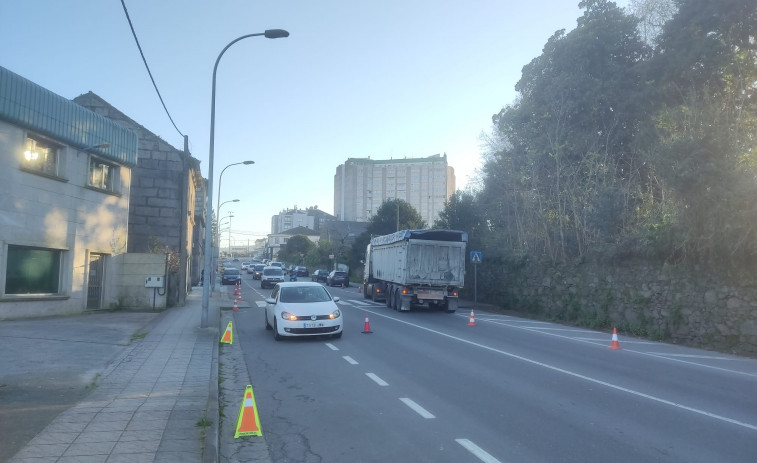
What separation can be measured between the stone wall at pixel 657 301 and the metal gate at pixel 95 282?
18.2 meters

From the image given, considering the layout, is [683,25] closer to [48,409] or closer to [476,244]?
[476,244]

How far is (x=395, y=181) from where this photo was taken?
426ft

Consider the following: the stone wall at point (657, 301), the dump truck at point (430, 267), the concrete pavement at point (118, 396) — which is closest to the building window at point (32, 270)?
the concrete pavement at point (118, 396)

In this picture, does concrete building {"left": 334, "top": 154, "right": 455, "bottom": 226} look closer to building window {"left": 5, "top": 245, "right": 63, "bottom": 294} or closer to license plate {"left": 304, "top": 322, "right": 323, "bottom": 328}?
building window {"left": 5, "top": 245, "right": 63, "bottom": 294}

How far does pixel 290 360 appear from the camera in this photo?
12.4 m

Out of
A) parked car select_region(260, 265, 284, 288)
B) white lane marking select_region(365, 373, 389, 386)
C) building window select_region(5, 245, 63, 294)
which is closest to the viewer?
white lane marking select_region(365, 373, 389, 386)

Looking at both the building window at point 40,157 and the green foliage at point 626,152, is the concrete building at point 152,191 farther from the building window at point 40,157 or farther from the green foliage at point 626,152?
the green foliage at point 626,152

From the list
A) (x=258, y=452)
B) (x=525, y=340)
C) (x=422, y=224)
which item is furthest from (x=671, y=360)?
(x=422, y=224)

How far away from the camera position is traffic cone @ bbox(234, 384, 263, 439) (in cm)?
682

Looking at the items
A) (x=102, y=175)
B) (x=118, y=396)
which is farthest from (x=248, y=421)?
(x=102, y=175)

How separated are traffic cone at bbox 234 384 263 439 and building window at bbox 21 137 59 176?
1478cm

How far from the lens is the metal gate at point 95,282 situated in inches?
861

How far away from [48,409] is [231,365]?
14.9 ft

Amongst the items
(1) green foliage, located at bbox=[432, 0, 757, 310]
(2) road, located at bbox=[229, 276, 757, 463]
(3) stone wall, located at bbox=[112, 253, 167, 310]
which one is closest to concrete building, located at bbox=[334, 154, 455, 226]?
(1) green foliage, located at bbox=[432, 0, 757, 310]
